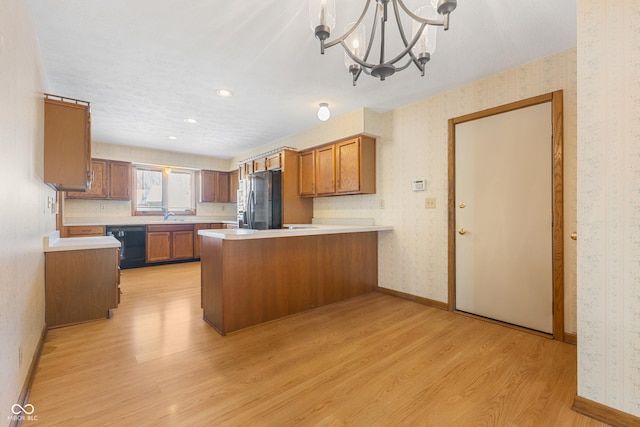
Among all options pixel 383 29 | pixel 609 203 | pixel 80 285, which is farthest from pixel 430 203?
pixel 80 285

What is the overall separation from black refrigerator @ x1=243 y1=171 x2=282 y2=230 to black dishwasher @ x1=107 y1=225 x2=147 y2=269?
6.98 ft

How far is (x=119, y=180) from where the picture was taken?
5.36m

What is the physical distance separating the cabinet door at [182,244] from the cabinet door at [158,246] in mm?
90

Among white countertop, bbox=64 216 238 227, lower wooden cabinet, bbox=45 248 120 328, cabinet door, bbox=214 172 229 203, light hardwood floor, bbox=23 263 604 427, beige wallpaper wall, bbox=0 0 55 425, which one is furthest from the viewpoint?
cabinet door, bbox=214 172 229 203

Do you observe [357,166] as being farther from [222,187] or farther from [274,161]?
[222,187]

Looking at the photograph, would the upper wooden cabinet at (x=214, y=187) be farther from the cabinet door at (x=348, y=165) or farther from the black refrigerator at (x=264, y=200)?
the cabinet door at (x=348, y=165)

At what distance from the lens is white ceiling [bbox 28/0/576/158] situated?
6.07ft

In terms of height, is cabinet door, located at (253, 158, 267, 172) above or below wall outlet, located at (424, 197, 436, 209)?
above

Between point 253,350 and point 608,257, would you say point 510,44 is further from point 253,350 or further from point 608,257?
point 253,350

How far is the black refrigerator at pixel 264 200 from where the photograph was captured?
453 centimetres

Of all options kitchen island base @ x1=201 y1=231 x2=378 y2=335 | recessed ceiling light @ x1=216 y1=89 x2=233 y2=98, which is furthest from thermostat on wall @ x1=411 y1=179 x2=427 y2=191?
recessed ceiling light @ x1=216 y1=89 x2=233 y2=98

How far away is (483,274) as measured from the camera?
2797 millimetres

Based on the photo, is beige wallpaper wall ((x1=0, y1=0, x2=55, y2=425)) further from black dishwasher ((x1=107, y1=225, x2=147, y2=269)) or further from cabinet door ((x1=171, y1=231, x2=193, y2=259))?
cabinet door ((x1=171, y1=231, x2=193, y2=259))

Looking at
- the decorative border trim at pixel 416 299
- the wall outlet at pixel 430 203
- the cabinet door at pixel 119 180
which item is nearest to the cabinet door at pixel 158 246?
the cabinet door at pixel 119 180
